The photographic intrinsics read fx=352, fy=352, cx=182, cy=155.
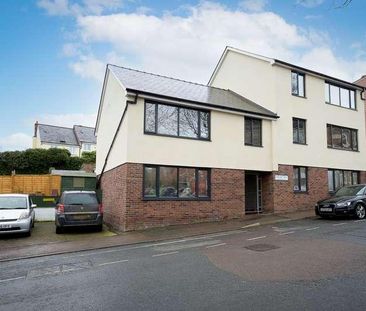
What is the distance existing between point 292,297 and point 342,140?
19163mm

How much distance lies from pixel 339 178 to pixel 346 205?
731 cm

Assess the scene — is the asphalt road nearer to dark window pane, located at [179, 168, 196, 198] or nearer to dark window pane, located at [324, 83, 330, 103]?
dark window pane, located at [179, 168, 196, 198]

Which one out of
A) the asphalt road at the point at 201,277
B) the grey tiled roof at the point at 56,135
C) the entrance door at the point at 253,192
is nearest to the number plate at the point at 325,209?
the entrance door at the point at 253,192

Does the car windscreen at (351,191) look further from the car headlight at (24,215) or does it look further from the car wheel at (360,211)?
the car headlight at (24,215)

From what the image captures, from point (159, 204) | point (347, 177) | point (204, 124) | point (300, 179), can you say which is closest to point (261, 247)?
point (159, 204)

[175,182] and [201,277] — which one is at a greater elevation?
[175,182]

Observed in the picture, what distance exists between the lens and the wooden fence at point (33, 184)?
19.4 m

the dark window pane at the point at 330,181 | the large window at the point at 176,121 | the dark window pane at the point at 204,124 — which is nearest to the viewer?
the large window at the point at 176,121

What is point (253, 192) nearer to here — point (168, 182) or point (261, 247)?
point (168, 182)

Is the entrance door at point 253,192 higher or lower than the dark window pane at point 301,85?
lower

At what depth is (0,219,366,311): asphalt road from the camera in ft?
16.8

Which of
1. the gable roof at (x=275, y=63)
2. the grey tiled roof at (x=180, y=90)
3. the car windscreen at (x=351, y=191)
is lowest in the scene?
the car windscreen at (x=351, y=191)

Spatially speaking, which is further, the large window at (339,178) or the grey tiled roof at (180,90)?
the large window at (339,178)

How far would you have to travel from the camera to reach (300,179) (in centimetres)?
1931
